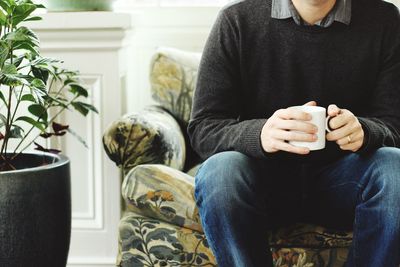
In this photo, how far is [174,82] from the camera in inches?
92.3

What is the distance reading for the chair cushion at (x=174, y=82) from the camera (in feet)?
7.67

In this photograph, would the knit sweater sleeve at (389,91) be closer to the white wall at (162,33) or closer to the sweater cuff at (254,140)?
the sweater cuff at (254,140)

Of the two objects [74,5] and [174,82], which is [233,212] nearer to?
[174,82]

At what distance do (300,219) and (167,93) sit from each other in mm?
739

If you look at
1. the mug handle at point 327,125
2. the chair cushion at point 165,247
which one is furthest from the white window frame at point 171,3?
the mug handle at point 327,125

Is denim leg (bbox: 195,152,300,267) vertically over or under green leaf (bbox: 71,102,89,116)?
under

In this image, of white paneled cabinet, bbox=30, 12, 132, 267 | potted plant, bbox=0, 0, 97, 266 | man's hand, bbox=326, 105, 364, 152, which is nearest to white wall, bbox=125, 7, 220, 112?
white paneled cabinet, bbox=30, 12, 132, 267

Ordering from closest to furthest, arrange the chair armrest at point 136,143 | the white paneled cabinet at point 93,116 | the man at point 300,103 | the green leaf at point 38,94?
the man at point 300,103
the green leaf at point 38,94
the chair armrest at point 136,143
the white paneled cabinet at point 93,116

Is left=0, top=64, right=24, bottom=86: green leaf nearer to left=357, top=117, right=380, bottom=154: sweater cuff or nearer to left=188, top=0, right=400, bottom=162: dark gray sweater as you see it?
left=188, top=0, right=400, bottom=162: dark gray sweater

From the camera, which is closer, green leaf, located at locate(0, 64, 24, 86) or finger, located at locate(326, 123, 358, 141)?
finger, located at locate(326, 123, 358, 141)

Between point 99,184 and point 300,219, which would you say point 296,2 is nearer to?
point 300,219

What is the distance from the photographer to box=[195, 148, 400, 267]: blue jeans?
152cm

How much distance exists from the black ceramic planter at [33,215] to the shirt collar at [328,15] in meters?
0.66

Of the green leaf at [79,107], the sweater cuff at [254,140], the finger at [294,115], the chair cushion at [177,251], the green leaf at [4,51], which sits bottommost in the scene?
the chair cushion at [177,251]
